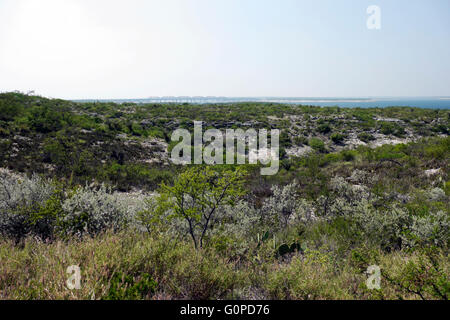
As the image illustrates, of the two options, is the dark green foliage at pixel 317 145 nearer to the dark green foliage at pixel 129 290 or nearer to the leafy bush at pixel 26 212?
the leafy bush at pixel 26 212

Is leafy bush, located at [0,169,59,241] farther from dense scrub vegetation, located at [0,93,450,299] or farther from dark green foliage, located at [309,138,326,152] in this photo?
dark green foliage, located at [309,138,326,152]

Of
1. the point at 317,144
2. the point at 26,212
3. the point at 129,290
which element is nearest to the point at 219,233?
the point at 129,290

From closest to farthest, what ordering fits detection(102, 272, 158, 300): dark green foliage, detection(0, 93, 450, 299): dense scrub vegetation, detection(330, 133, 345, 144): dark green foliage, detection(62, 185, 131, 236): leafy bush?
detection(102, 272, 158, 300): dark green foliage, detection(0, 93, 450, 299): dense scrub vegetation, detection(62, 185, 131, 236): leafy bush, detection(330, 133, 345, 144): dark green foliage

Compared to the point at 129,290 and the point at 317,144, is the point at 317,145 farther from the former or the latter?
the point at 129,290

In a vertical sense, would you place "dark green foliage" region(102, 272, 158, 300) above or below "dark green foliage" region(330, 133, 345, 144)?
below

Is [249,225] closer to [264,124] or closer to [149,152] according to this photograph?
[149,152]

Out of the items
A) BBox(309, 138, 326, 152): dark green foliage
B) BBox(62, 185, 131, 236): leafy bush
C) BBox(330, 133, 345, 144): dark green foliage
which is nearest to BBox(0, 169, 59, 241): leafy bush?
BBox(62, 185, 131, 236): leafy bush

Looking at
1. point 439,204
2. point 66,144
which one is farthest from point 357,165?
point 66,144

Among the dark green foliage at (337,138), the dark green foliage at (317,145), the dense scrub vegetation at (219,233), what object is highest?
the dark green foliage at (337,138)

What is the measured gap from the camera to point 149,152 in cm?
1783

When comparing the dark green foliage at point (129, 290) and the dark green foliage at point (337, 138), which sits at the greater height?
the dark green foliage at point (337, 138)

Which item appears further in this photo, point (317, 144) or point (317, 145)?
point (317, 144)

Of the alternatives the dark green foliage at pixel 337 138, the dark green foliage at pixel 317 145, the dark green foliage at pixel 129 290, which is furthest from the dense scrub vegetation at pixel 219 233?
the dark green foliage at pixel 337 138

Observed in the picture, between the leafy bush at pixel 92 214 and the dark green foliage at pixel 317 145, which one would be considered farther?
the dark green foliage at pixel 317 145
